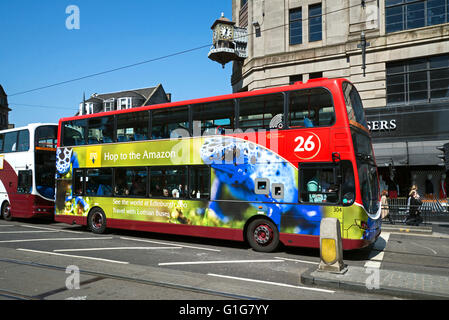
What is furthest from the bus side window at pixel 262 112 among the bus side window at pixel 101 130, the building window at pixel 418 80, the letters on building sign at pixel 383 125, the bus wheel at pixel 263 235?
the building window at pixel 418 80

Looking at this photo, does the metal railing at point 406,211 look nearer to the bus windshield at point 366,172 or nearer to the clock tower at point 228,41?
the bus windshield at point 366,172

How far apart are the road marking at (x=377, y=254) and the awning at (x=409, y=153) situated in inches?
296

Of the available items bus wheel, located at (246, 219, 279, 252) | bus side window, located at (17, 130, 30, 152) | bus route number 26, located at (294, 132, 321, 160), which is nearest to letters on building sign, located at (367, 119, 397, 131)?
bus route number 26, located at (294, 132, 321, 160)

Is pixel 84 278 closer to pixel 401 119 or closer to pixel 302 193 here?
pixel 302 193

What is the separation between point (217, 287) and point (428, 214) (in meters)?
13.1

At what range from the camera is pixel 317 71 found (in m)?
21.3

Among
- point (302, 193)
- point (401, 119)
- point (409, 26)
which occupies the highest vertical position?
point (409, 26)

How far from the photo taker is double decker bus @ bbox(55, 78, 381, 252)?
8546 millimetres

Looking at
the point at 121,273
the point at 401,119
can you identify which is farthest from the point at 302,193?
the point at 401,119

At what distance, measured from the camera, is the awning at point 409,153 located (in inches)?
714

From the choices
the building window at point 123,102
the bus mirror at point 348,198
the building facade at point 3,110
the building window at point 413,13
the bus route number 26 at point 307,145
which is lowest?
the bus mirror at point 348,198

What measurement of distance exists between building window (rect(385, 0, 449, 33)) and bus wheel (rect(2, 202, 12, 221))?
21317mm

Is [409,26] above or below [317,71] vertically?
above

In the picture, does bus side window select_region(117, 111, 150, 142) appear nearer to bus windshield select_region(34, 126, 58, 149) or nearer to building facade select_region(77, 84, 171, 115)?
bus windshield select_region(34, 126, 58, 149)
